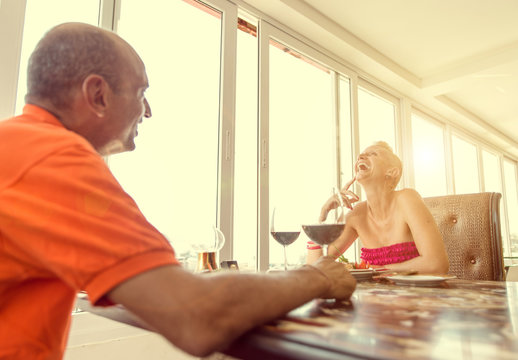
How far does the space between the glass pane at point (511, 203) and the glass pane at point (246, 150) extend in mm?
7070

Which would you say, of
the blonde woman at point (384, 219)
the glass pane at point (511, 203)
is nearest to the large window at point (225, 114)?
the blonde woman at point (384, 219)

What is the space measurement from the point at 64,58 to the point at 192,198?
2072 millimetres

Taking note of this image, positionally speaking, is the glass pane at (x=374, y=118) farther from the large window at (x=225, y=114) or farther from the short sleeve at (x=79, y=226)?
the short sleeve at (x=79, y=226)

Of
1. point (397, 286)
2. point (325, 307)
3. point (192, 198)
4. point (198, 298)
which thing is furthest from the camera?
point (192, 198)

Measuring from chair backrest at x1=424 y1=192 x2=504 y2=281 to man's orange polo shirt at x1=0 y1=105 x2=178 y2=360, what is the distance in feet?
5.59

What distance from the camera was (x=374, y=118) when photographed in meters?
4.93

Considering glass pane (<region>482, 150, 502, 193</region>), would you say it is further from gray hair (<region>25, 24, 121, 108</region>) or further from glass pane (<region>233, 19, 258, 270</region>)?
gray hair (<region>25, 24, 121, 108</region>)

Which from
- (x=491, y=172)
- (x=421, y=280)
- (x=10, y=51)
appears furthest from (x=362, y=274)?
(x=491, y=172)

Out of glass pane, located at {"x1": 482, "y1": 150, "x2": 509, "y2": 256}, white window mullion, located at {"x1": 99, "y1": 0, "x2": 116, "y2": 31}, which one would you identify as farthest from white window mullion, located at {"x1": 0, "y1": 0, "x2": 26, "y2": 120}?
glass pane, located at {"x1": 482, "y1": 150, "x2": 509, "y2": 256}

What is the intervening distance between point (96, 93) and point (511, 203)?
974 cm

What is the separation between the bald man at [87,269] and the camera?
0.47 meters

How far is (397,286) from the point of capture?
952 millimetres

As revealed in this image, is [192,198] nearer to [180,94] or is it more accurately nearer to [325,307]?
[180,94]

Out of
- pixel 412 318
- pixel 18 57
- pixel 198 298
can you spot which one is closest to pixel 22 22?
pixel 18 57
